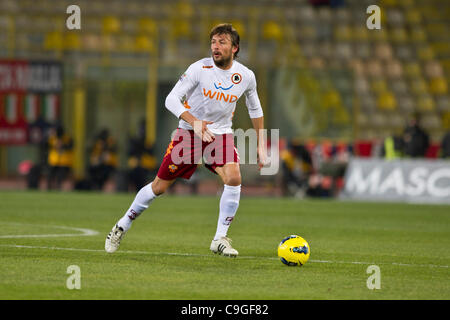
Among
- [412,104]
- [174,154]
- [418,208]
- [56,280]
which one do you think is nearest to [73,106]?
[412,104]

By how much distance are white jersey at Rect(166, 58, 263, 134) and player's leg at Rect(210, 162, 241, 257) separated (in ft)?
1.31

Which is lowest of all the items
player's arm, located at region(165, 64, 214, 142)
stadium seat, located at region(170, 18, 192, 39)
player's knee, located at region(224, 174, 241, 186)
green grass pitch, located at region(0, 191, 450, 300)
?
green grass pitch, located at region(0, 191, 450, 300)

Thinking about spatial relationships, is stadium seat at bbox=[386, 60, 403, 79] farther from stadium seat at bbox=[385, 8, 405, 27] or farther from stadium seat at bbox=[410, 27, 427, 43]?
stadium seat at bbox=[385, 8, 405, 27]

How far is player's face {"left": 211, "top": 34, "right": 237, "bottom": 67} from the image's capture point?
8.72 metres

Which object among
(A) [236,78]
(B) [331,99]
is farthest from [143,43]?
(A) [236,78]

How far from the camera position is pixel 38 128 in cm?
2450

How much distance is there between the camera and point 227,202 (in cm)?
902

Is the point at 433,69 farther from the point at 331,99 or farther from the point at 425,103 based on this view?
the point at 331,99

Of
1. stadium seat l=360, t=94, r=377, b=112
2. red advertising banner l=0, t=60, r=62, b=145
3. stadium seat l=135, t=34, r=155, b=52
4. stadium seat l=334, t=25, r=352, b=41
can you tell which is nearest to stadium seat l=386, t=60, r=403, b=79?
stadium seat l=360, t=94, r=377, b=112

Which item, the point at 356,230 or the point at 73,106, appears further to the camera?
the point at 73,106

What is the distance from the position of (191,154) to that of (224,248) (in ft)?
3.28

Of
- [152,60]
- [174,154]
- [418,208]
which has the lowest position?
[418,208]

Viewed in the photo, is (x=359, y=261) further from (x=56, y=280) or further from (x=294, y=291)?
(x=56, y=280)

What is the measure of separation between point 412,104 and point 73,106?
11.5 m
